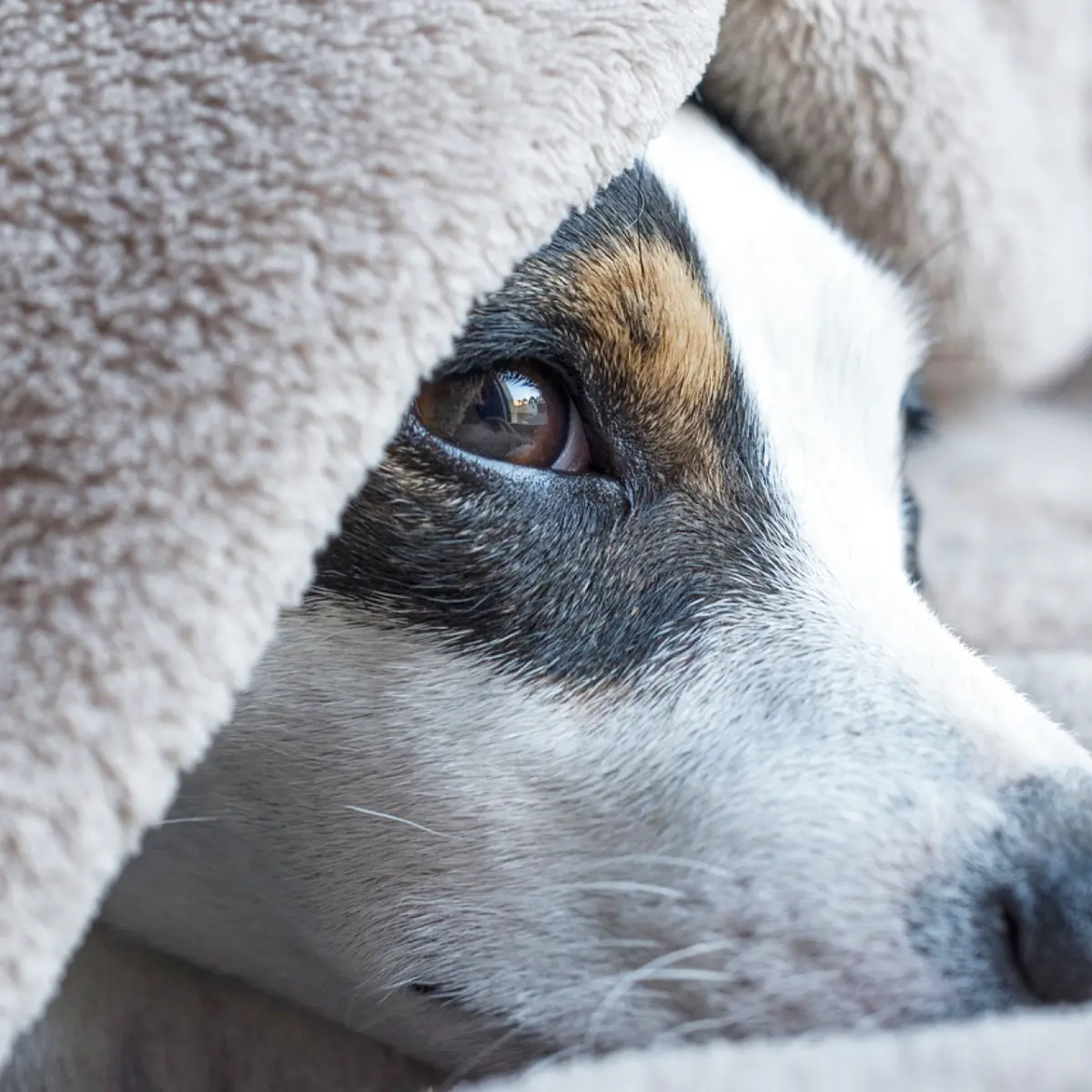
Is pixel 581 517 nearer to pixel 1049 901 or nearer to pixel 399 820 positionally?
pixel 399 820

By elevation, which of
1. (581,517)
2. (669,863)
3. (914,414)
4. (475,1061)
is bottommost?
(475,1061)

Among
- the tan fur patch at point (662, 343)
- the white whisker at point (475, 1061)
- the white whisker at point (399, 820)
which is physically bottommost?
the white whisker at point (475, 1061)

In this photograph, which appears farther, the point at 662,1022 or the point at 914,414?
the point at 914,414

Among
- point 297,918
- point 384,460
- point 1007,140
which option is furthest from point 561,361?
point 1007,140

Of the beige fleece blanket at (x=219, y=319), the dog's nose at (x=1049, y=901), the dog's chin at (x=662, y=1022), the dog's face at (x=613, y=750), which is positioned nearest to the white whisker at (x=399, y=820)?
the dog's face at (x=613, y=750)

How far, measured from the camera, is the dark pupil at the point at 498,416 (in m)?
0.75

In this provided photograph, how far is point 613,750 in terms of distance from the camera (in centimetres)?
74

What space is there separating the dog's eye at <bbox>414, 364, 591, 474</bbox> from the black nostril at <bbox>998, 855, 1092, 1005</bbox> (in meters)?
0.36

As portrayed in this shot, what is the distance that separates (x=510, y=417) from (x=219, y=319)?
0.23 meters

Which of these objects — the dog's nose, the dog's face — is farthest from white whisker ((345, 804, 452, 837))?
the dog's nose

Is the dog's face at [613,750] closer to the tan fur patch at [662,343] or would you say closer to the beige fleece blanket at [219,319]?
the tan fur patch at [662,343]

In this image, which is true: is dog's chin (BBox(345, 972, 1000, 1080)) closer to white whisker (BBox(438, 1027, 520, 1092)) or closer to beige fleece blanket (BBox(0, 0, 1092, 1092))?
white whisker (BBox(438, 1027, 520, 1092))

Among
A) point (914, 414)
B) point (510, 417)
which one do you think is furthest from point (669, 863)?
point (914, 414)

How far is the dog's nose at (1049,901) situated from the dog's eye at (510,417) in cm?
34
